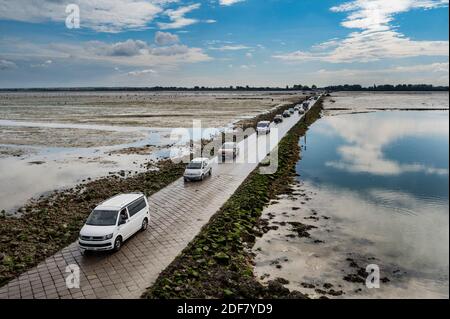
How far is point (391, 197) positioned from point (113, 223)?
20.8 metres

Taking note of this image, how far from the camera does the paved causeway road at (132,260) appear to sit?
1356 cm

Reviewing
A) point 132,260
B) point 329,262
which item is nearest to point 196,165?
point 132,260

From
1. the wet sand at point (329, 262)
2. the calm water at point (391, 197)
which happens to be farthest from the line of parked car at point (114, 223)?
the calm water at point (391, 197)

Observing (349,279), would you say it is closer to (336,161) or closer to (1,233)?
(1,233)

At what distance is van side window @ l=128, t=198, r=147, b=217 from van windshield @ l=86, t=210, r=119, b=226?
0.98 meters

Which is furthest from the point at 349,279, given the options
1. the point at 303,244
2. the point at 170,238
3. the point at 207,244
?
the point at 170,238

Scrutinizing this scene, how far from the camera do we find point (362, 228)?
71.3 feet

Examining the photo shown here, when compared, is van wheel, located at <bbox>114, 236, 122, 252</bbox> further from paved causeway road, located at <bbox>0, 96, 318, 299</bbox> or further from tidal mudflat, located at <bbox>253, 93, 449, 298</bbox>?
tidal mudflat, located at <bbox>253, 93, 449, 298</bbox>

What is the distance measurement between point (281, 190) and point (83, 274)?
18.3 meters

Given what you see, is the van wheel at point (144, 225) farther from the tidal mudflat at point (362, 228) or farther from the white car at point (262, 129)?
the white car at point (262, 129)

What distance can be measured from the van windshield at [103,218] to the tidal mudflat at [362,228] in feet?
23.2

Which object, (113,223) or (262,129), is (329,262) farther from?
(262,129)

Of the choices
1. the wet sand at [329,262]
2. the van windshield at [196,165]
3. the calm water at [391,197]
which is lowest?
the wet sand at [329,262]

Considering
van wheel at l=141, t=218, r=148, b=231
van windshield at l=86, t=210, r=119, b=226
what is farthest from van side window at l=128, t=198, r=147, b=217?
van windshield at l=86, t=210, r=119, b=226
